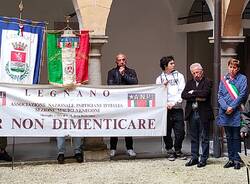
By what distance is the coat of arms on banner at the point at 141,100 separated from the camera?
9.52 metres

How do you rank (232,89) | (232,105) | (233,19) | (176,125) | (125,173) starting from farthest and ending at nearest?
(233,19)
(176,125)
(232,89)
(232,105)
(125,173)

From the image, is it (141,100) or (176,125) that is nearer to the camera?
(141,100)

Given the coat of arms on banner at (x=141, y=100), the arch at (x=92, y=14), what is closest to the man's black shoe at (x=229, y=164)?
the coat of arms on banner at (x=141, y=100)

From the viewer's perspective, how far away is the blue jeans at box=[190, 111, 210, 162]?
9102 mm

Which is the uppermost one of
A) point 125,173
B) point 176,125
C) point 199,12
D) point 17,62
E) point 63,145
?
point 199,12

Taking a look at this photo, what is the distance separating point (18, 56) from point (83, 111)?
4.61ft

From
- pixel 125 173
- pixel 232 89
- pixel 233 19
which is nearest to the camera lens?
pixel 125 173

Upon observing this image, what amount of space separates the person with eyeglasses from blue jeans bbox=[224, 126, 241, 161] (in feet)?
3.10

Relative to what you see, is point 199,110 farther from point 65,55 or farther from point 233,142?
point 65,55

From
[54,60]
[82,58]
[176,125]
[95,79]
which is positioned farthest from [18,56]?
[176,125]

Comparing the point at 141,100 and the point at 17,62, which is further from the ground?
the point at 17,62

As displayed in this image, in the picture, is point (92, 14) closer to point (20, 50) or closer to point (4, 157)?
point (20, 50)

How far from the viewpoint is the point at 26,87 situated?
9.09 metres

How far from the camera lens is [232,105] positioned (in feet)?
29.1
